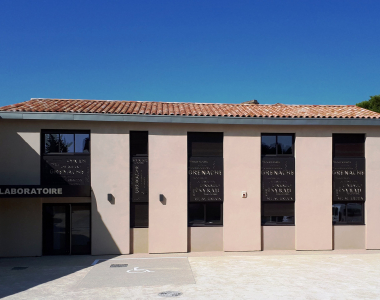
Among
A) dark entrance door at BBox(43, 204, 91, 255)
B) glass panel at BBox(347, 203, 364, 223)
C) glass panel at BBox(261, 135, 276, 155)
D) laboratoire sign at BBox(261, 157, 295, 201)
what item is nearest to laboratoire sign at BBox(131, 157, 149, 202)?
dark entrance door at BBox(43, 204, 91, 255)

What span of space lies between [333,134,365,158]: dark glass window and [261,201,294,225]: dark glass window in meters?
3.38

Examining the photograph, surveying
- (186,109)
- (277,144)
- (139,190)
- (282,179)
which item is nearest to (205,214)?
(139,190)

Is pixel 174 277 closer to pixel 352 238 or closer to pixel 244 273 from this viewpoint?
pixel 244 273

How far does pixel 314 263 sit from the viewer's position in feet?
42.5

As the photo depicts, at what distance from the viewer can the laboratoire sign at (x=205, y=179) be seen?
14977mm

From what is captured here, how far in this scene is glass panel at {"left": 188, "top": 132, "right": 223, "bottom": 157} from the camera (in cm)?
1514

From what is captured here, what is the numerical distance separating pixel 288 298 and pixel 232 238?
19.1ft

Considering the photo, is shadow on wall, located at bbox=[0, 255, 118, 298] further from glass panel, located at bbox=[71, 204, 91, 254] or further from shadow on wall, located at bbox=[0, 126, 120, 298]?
glass panel, located at bbox=[71, 204, 91, 254]

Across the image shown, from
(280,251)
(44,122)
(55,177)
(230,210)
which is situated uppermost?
(44,122)

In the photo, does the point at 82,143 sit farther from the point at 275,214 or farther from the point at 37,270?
the point at 275,214

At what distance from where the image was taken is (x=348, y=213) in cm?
1551

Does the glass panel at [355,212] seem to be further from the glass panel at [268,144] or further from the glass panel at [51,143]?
the glass panel at [51,143]

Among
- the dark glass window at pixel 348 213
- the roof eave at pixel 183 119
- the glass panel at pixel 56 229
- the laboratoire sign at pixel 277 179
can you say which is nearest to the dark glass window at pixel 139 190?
the roof eave at pixel 183 119

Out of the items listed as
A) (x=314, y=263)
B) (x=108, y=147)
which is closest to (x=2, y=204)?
(x=108, y=147)
